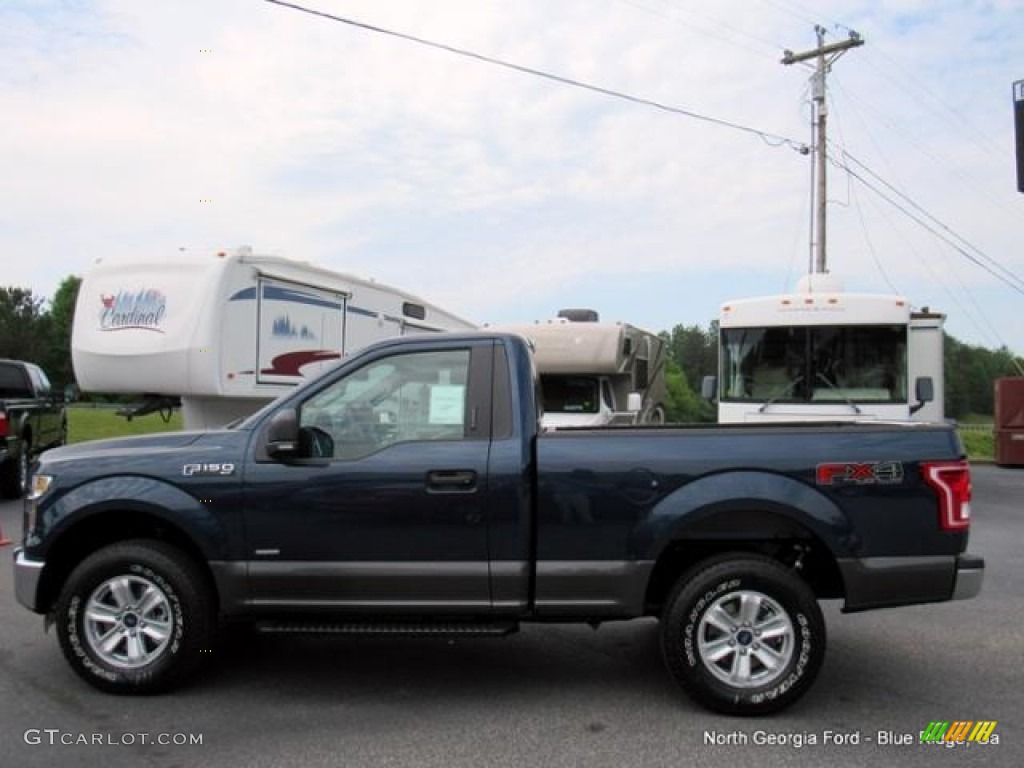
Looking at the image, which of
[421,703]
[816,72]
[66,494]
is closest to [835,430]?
[421,703]

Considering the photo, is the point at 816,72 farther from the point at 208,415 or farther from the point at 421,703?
the point at 421,703

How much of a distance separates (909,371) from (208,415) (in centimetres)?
850

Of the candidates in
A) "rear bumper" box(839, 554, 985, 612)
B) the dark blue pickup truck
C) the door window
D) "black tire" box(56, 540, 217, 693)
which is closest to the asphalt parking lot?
"black tire" box(56, 540, 217, 693)

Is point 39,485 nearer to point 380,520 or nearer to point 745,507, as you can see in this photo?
point 380,520

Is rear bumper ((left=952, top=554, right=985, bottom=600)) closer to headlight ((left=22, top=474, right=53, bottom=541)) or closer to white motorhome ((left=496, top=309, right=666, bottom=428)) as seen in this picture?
headlight ((left=22, top=474, right=53, bottom=541))

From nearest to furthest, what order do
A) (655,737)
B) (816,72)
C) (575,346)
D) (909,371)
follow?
1. (655,737)
2. (909,371)
3. (575,346)
4. (816,72)

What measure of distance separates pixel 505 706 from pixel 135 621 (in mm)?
1979

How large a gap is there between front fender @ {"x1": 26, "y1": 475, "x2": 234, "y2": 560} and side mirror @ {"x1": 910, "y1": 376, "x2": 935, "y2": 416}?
922cm

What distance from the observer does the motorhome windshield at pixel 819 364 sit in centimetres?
1138

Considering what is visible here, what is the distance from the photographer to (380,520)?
4641 mm

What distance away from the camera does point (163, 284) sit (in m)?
10.2

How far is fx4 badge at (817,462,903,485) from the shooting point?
4.52 metres

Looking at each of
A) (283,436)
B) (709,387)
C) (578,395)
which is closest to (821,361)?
(709,387)

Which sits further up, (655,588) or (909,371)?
(909,371)
